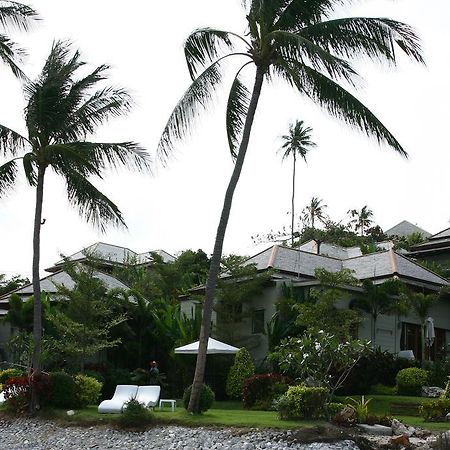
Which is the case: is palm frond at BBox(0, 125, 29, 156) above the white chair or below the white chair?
above

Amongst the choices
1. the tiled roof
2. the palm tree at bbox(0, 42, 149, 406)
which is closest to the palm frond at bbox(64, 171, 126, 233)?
the palm tree at bbox(0, 42, 149, 406)

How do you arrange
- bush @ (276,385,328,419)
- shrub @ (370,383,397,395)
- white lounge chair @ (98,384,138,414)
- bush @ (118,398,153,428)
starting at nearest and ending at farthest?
bush @ (276,385,328,419), bush @ (118,398,153,428), white lounge chair @ (98,384,138,414), shrub @ (370,383,397,395)

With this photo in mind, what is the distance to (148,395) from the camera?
2078 cm

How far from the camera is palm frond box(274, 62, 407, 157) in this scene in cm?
1802

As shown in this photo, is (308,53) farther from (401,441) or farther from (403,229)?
(403,229)

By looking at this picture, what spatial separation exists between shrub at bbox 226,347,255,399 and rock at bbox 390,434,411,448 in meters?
11.6

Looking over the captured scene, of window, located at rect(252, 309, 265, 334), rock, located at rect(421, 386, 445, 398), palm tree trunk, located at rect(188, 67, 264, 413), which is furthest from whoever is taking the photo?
window, located at rect(252, 309, 265, 334)

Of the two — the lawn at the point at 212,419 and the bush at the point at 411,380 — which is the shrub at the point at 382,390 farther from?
the lawn at the point at 212,419

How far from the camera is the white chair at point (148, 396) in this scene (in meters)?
20.4

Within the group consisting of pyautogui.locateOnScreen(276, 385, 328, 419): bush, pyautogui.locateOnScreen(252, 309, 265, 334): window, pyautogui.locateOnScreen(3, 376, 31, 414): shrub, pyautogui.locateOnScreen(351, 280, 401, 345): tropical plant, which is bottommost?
pyautogui.locateOnScreen(3, 376, 31, 414): shrub

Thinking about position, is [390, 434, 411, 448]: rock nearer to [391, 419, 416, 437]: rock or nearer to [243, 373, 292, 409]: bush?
[391, 419, 416, 437]: rock

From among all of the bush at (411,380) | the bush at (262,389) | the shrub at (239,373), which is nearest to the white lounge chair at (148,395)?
the bush at (262,389)

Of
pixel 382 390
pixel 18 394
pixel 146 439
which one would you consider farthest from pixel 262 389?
pixel 18 394

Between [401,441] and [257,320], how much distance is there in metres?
15.1
